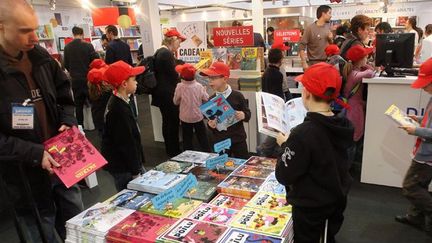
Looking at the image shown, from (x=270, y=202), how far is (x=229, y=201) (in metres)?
0.24

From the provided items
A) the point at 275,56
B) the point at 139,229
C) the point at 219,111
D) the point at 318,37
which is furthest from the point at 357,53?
the point at 139,229

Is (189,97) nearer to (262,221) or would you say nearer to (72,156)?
(72,156)

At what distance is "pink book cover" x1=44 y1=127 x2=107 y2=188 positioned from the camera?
162cm

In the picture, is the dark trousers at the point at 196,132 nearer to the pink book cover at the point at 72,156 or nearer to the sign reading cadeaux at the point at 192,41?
the sign reading cadeaux at the point at 192,41

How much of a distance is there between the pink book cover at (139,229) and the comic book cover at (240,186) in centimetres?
42

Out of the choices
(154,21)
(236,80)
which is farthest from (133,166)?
(154,21)

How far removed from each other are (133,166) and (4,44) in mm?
1075

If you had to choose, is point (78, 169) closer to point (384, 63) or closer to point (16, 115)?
point (16, 115)

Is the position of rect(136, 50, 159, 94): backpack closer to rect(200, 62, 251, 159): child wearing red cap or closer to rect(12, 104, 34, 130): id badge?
rect(200, 62, 251, 159): child wearing red cap

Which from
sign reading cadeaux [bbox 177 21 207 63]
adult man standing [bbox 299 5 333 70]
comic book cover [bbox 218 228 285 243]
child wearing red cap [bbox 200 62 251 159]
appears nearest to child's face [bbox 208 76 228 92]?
child wearing red cap [bbox 200 62 251 159]

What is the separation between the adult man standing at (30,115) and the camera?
4.91 feet

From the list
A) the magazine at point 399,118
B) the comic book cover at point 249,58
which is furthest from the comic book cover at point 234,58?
the magazine at point 399,118

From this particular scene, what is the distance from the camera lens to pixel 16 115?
1.54m

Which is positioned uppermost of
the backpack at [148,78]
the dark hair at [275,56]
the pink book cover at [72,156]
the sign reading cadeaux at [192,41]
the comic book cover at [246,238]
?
the sign reading cadeaux at [192,41]
